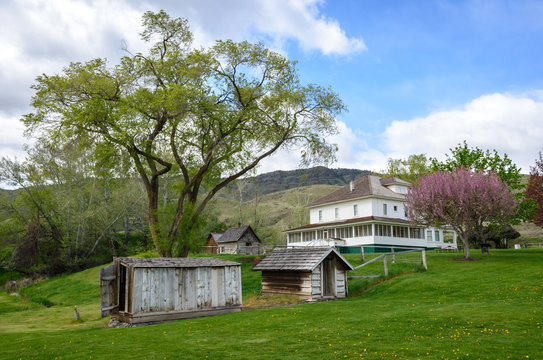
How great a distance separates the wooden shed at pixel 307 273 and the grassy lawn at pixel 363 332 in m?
2.24

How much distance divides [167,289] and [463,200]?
69.6 feet

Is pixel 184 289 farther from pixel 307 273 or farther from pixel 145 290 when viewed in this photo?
pixel 307 273

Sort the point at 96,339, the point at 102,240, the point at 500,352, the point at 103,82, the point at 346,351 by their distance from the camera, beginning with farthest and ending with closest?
the point at 102,240 < the point at 103,82 < the point at 96,339 < the point at 346,351 < the point at 500,352

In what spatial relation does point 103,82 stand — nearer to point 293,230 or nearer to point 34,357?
point 34,357

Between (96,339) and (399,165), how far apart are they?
6694cm

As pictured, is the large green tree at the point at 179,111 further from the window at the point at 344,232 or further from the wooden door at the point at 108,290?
the window at the point at 344,232

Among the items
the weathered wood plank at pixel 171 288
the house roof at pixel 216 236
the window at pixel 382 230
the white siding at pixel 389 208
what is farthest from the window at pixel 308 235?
the weathered wood plank at pixel 171 288

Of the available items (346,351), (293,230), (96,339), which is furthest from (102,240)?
(346,351)

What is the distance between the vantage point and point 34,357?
11.0 meters

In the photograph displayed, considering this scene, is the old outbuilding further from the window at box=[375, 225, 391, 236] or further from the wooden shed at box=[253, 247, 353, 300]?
the wooden shed at box=[253, 247, 353, 300]

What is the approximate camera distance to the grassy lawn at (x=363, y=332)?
10117mm

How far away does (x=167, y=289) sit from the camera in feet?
62.4

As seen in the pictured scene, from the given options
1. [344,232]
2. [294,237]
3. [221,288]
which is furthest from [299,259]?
[294,237]

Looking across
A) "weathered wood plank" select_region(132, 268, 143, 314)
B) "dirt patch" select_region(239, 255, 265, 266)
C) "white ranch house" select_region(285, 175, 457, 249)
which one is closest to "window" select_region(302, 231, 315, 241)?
"white ranch house" select_region(285, 175, 457, 249)
